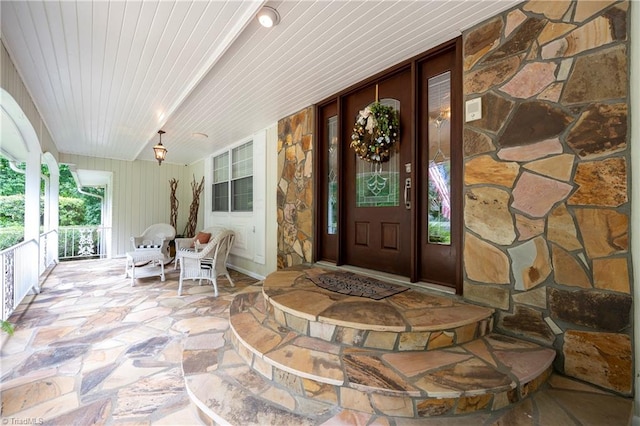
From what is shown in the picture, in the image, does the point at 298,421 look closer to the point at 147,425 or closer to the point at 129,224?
the point at 147,425

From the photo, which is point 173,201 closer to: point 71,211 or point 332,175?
point 332,175

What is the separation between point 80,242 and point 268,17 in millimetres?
8482

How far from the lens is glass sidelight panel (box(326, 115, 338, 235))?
350cm

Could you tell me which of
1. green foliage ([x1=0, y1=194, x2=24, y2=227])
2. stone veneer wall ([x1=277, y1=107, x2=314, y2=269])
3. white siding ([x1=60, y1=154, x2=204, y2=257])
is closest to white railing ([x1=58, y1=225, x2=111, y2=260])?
white siding ([x1=60, y1=154, x2=204, y2=257])

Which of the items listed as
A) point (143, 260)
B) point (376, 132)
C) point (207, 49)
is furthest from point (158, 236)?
point (376, 132)

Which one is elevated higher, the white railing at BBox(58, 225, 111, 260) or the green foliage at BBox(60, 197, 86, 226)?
the green foliage at BBox(60, 197, 86, 226)

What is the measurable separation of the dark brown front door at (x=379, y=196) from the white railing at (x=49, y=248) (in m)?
6.00

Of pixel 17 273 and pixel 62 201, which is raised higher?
pixel 62 201

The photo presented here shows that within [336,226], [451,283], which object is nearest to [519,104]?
[451,283]

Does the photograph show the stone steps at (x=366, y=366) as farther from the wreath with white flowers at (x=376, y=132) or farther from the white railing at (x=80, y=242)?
the white railing at (x=80, y=242)

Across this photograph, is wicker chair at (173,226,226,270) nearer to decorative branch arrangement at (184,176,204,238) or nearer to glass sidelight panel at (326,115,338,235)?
decorative branch arrangement at (184,176,204,238)

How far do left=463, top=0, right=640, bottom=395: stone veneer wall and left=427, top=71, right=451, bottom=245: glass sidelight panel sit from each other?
28 cm

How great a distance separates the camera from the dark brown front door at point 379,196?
2.74 meters

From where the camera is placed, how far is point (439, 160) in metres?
2.48
